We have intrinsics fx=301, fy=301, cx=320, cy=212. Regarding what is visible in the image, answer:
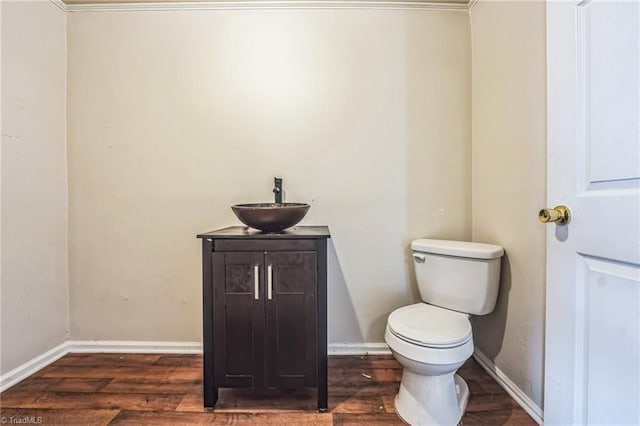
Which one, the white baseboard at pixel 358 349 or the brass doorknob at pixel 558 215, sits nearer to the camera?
the brass doorknob at pixel 558 215

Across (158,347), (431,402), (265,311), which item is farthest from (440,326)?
(158,347)

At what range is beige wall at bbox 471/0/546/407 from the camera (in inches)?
51.6

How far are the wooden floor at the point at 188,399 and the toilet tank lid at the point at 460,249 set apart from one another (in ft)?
2.25

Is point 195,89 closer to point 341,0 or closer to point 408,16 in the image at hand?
point 341,0

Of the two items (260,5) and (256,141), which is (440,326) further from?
(260,5)

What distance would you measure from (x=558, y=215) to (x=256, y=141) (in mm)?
1552

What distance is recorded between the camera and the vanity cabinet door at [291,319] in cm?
136

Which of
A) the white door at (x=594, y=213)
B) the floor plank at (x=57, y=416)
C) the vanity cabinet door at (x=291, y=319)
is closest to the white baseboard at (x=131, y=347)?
the floor plank at (x=57, y=416)

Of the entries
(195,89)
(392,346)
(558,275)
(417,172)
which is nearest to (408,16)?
(417,172)

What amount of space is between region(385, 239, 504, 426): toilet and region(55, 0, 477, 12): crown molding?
1.44 metres

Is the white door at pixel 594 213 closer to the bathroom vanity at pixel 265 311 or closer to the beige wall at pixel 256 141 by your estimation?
the bathroom vanity at pixel 265 311

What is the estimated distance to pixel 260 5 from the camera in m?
1.84

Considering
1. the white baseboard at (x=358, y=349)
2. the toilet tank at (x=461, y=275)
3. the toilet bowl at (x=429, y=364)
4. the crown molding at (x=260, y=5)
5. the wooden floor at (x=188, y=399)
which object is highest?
the crown molding at (x=260, y=5)

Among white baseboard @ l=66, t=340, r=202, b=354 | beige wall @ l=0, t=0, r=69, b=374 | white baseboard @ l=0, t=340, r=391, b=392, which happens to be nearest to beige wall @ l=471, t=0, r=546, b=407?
white baseboard @ l=0, t=340, r=391, b=392
